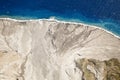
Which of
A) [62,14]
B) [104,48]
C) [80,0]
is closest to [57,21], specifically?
[62,14]

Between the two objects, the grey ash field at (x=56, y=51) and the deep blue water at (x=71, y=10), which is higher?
the deep blue water at (x=71, y=10)

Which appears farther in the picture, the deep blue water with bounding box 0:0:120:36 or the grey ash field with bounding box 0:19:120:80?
the grey ash field with bounding box 0:19:120:80

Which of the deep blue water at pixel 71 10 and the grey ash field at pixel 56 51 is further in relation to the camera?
the grey ash field at pixel 56 51

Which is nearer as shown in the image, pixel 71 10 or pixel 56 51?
pixel 71 10

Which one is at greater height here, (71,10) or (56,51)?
(71,10)

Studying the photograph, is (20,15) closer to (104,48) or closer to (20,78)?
(20,78)
